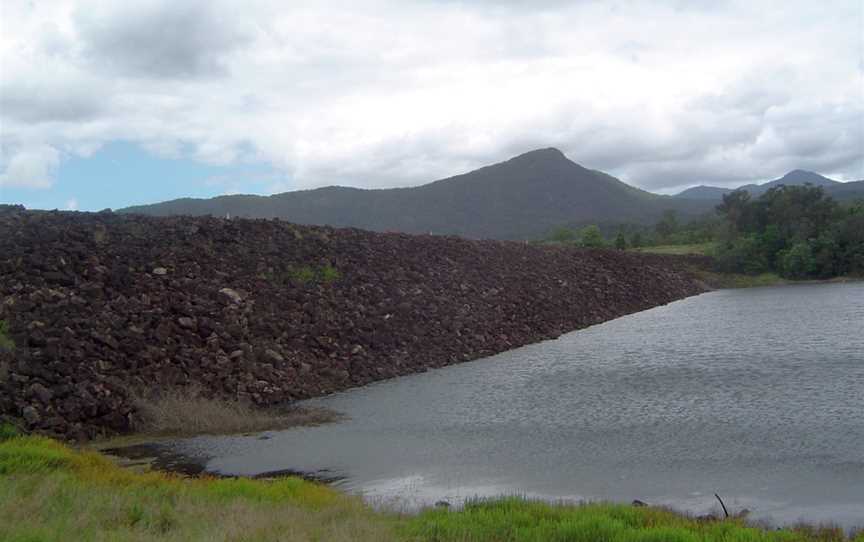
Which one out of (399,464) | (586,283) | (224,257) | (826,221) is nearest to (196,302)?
(224,257)

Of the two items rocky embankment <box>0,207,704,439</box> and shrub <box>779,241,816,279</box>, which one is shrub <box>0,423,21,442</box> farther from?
shrub <box>779,241,816,279</box>

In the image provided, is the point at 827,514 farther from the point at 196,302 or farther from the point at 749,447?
the point at 196,302

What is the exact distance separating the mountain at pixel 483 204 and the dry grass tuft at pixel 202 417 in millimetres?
40440

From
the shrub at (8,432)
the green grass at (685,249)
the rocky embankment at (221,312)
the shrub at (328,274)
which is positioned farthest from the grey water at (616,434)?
the green grass at (685,249)

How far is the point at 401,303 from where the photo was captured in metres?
28.6

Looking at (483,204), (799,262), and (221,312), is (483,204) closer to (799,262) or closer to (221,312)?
(799,262)

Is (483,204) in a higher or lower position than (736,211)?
higher

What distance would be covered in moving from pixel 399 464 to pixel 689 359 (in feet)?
41.9

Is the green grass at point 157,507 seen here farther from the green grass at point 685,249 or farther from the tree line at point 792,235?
the green grass at point 685,249

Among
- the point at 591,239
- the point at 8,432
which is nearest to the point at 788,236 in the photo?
the point at 591,239

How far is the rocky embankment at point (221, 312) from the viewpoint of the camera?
17.3 m

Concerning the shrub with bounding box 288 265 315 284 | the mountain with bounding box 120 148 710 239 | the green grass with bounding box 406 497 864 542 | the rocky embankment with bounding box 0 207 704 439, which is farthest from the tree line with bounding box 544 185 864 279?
the green grass with bounding box 406 497 864 542

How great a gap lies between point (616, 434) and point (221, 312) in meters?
12.1

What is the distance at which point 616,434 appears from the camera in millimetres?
14414
